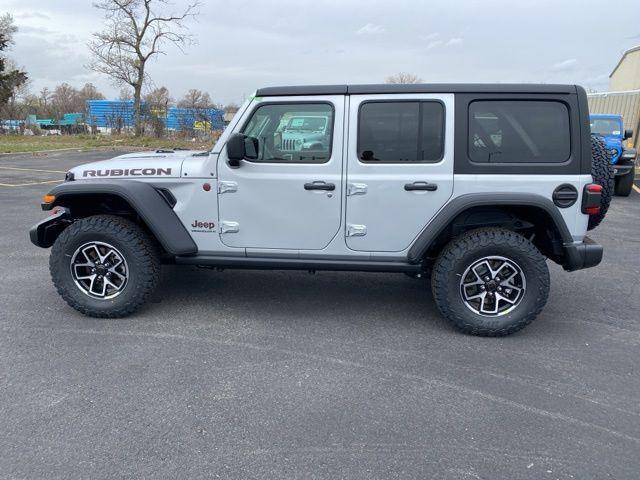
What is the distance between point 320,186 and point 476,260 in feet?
4.31

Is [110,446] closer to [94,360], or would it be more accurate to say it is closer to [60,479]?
[60,479]

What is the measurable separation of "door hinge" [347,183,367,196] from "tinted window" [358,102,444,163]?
0.19 metres

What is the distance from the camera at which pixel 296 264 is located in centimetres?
402

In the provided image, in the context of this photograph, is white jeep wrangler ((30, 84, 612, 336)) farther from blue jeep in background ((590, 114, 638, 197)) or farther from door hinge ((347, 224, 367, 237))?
blue jeep in background ((590, 114, 638, 197))

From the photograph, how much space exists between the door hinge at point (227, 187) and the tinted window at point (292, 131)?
0.27 m

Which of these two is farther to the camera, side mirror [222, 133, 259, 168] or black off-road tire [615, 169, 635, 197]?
black off-road tire [615, 169, 635, 197]

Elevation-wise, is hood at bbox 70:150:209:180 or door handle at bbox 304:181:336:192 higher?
hood at bbox 70:150:209:180

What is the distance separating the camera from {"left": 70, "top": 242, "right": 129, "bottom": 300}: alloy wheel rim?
4.11 metres

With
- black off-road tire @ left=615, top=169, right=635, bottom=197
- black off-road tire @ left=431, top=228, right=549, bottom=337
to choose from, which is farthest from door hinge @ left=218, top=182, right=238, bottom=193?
black off-road tire @ left=615, top=169, right=635, bottom=197

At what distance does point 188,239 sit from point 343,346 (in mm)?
1504

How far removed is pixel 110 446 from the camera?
2.55 m

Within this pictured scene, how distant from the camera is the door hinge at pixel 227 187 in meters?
3.96

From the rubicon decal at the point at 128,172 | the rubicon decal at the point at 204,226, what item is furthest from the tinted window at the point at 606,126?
the rubicon decal at the point at 128,172

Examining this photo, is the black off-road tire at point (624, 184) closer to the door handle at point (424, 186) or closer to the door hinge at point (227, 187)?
the door handle at point (424, 186)
